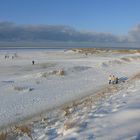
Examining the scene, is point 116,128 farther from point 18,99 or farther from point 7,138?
point 18,99

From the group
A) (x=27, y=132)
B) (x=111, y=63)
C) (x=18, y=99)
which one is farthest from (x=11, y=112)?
→ (x=111, y=63)

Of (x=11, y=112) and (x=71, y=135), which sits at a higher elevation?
(x=71, y=135)

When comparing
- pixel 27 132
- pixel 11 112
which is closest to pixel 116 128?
pixel 27 132

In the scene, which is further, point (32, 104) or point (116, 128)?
point (32, 104)

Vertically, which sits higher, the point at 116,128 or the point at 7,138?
the point at 116,128

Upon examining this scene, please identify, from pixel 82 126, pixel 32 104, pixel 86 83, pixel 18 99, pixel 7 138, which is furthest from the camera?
pixel 86 83

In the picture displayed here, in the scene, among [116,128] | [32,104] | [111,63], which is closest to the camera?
[116,128]

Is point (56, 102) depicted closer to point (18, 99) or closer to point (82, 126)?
point (18, 99)

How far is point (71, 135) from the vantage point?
8.41m

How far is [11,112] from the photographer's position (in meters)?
17.8

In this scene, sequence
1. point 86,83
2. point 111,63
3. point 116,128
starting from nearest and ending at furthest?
point 116,128 < point 86,83 < point 111,63

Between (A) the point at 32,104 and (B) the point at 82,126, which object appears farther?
(A) the point at 32,104

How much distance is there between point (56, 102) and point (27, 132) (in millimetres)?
10450

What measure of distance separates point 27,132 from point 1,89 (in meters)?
15.9
